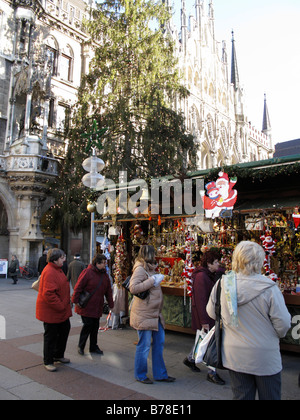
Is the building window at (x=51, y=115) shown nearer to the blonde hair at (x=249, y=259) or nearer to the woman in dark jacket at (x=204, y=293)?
the woman in dark jacket at (x=204, y=293)

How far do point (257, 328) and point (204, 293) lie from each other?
1.95m


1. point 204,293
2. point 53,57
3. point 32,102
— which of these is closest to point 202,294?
A: point 204,293

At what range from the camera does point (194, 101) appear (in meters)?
33.3

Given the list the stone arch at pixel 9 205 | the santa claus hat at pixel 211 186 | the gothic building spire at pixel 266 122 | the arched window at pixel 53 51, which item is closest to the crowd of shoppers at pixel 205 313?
the santa claus hat at pixel 211 186

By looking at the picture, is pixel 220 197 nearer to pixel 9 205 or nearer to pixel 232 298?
pixel 232 298

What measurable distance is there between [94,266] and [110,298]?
2.02ft

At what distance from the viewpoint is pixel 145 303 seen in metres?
4.22

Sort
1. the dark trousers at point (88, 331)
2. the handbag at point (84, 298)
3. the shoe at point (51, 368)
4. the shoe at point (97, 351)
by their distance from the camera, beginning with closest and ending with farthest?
the shoe at point (51, 368)
the handbag at point (84, 298)
the dark trousers at point (88, 331)
the shoe at point (97, 351)

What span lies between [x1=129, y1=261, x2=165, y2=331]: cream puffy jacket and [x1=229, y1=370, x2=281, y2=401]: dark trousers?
177cm

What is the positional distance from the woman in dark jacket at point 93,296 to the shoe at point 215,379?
188cm

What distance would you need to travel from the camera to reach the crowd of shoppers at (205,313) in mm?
2420

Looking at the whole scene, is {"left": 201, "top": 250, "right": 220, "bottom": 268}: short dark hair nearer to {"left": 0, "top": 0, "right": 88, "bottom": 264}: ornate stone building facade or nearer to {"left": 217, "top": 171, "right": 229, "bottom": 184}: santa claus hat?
{"left": 217, "top": 171, "right": 229, "bottom": 184}: santa claus hat

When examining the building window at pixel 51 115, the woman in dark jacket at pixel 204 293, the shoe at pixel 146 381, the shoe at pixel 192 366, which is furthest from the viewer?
the building window at pixel 51 115
